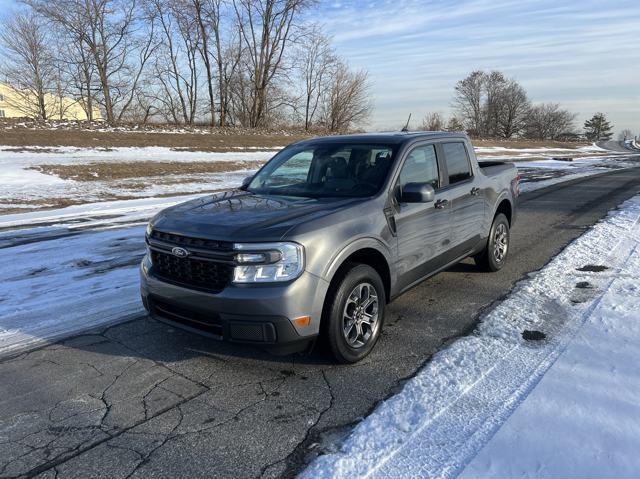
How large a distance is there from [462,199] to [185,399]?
3.45 metres

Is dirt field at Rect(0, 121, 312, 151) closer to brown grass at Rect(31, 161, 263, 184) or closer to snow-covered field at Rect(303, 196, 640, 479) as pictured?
brown grass at Rect(31, 161, 263, 184)

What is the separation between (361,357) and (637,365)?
2.01 meters

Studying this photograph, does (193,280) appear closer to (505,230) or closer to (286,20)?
(505,230)

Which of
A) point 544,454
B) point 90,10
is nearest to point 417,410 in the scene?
point 544,454

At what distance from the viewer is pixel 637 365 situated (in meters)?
3.59

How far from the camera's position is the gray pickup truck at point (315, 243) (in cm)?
331

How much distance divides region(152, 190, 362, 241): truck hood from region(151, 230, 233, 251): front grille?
35 millimetres

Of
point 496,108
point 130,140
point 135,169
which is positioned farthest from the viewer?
point 496,108

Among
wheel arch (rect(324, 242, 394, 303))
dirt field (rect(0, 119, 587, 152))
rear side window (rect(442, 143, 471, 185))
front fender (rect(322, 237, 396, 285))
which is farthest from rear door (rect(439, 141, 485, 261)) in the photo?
dirt field (rect(0, 119, 587, 152))

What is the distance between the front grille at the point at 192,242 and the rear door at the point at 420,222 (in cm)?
153

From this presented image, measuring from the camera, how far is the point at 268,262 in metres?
3.29

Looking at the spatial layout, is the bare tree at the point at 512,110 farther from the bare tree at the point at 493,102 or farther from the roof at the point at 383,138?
the roof at the point at 383,138

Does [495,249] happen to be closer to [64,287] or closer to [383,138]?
[383,138]

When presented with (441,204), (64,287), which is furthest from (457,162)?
(64,287)
